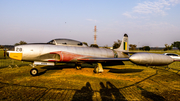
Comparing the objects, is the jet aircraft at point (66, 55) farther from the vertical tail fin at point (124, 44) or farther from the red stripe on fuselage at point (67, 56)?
the vertical tail fin at point (124, 44)

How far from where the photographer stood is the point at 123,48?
16.6 meters

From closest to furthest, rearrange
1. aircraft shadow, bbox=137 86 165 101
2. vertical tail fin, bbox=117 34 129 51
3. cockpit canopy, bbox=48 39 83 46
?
aircraft shadow, bbox=137 86 165 101, cockpit canopy, bbox=48 39 83 46, vertical tail fin, bbox=117 34 129 51

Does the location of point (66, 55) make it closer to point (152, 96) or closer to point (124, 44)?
point (152, 96)

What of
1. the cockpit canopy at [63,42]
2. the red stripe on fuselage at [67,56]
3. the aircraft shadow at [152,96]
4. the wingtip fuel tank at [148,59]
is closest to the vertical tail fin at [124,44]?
the cockpit canopy at [63,42]

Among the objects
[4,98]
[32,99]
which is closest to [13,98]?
[4,98]

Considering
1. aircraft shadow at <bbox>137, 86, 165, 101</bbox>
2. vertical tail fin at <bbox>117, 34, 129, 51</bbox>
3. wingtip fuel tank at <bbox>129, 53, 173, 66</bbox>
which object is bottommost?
aircraft shadow at <bbox>137, 86, 165, 101</bbox>

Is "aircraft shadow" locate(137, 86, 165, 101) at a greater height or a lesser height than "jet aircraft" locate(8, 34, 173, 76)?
lesser

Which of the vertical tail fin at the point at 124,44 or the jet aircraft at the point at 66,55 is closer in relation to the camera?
the jet aircraft at the point at 66,55

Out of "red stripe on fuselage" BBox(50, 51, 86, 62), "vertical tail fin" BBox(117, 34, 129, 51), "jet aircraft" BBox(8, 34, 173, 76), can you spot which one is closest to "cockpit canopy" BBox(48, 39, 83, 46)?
"jet aircraft" BBox(8, 34, 173, 76)

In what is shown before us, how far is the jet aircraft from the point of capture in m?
8.81

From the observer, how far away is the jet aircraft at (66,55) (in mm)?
8809

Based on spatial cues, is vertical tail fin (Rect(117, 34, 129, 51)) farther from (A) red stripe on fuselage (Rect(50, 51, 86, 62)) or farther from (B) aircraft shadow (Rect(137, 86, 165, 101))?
(B) aircraft shadow (Rect(137, 86, 165, 101))

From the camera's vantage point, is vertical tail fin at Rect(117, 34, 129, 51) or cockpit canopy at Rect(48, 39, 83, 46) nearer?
cockpit canopy at Rect(48, 39, 83, 46)

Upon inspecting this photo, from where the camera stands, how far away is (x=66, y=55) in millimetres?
11180
